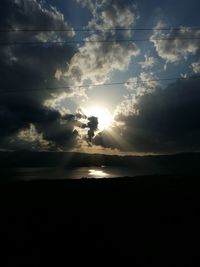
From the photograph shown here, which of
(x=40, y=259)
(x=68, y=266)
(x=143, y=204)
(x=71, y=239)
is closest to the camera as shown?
(x=68, y=266)

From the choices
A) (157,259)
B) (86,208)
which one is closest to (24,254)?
(157,259)

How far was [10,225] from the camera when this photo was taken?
2362 centimetres

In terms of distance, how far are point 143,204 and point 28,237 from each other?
16955 mm

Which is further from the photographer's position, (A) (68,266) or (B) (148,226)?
(B) (148,226)

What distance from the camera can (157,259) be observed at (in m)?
15.7

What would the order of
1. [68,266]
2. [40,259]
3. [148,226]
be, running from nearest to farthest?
[68,266] < [40,259] < [148,226]

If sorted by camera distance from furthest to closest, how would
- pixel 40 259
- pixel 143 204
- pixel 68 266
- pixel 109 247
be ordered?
pixel 143 204 < pixel 109 247 < pixel 40 259 < pixel 68 266

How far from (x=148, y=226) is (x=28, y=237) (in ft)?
34.1

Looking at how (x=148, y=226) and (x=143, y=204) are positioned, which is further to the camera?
(x=143, y=204)

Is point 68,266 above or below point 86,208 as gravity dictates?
below

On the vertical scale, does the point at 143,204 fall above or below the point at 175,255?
above

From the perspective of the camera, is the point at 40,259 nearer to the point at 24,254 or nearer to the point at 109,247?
the point at 24,254

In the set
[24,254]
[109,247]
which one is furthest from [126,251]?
[24,254]

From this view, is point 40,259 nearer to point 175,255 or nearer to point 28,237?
point 28,237
